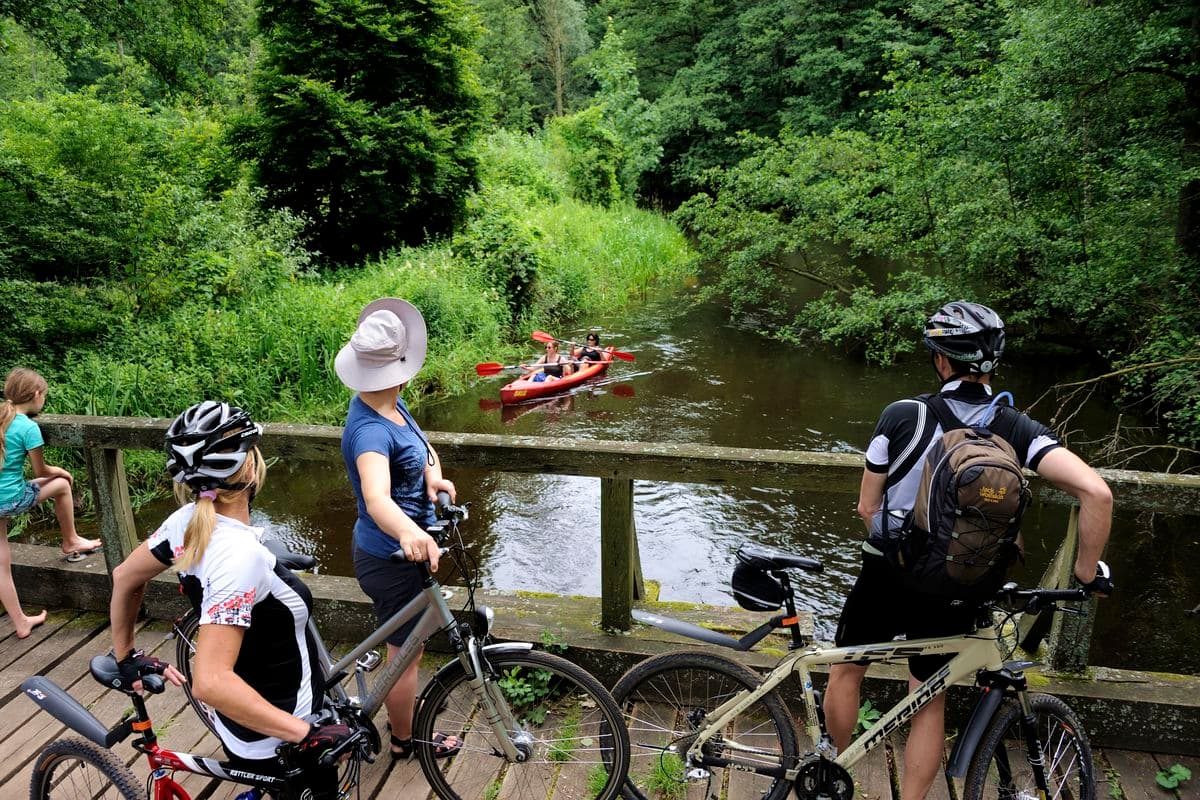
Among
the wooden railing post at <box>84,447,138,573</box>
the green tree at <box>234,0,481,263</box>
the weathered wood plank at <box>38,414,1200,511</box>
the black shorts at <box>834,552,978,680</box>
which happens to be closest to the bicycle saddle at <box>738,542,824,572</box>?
the black shorts at <box>834,552,978,680</box>

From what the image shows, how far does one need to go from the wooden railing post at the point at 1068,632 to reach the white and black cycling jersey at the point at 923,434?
760 millimetres

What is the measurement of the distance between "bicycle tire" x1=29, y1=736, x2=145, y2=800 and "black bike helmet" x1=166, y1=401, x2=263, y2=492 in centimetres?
96

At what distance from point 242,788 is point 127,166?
32.9 ft

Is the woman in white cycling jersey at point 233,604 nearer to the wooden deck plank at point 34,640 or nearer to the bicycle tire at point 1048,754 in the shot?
the bicycle tire at point 1048,754

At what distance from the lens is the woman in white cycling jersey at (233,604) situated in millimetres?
1889

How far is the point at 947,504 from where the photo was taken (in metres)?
2.15

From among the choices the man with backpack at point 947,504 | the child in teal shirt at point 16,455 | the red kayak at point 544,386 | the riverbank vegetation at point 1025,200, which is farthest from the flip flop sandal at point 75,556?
the riverbank vegetation at point 1025,200

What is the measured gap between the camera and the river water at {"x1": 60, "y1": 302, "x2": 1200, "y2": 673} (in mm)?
7238

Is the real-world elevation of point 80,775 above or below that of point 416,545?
below

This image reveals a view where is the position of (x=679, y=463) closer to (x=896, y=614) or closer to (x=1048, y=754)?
(x=896, y=614)

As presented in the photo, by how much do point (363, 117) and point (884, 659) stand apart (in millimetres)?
13650

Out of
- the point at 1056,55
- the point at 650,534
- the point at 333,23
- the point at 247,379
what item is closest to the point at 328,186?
the point at 333,23

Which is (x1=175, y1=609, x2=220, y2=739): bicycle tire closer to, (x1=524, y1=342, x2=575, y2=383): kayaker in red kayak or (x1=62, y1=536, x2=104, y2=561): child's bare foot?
(x1=62, y1=536, x2=104, y2=561): child's bare foot

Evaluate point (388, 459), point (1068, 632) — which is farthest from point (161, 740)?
point (1068, 632)
